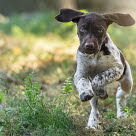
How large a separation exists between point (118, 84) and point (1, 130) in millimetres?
2370

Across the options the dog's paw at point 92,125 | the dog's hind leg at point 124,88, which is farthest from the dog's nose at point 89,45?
the dog's hind leg at point 124,88

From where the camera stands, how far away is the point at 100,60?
577 cm

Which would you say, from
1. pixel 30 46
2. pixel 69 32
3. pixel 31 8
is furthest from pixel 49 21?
pixel 31 8

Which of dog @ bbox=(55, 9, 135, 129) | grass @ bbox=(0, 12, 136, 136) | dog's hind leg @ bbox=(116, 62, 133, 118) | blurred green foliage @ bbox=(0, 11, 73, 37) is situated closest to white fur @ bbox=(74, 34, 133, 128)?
dog @ bbox=(55, 9, 135, 129)

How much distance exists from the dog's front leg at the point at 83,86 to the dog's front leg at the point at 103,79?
10 centimetres

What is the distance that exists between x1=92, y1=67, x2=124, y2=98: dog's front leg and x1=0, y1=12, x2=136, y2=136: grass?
0.29 m

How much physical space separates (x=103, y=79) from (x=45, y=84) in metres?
3.16

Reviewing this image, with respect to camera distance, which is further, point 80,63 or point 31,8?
point 31,8

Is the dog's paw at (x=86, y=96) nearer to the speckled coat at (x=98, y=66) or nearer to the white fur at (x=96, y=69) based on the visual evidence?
the white fur at (x=96, y=69)

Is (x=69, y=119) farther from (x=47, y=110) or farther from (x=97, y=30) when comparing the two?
(x=97, y=30)

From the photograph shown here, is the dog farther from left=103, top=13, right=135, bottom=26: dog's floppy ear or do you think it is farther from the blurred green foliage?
the blurred green foliage

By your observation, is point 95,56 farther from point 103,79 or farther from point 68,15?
point 68,15

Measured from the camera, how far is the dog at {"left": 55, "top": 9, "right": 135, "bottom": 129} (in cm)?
542

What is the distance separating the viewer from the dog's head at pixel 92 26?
538 centimetres
